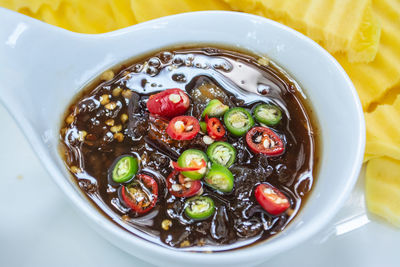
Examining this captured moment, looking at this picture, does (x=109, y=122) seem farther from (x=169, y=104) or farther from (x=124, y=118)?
(x=169, y=104)

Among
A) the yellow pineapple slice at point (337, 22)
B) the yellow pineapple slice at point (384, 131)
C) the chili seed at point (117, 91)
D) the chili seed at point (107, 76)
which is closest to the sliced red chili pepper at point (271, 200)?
the yellow pineapple slice at point (384, 131)

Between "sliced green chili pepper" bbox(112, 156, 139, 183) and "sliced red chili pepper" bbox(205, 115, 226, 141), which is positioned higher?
"sliced red chili pepper" bbox(205, 115, 226, 141)

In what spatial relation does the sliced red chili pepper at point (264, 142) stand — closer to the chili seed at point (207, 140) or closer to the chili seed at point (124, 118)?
the chili seed at point (207, 140)

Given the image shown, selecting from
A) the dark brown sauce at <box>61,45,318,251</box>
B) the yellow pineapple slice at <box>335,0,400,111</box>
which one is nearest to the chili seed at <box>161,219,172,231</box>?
the dark brown sauce at <box>61,45,318,251</box>

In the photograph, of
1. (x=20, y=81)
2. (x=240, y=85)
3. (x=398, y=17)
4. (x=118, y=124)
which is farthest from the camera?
(x=398, y=17)

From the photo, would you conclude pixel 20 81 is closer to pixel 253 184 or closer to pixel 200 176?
pixel 200 176

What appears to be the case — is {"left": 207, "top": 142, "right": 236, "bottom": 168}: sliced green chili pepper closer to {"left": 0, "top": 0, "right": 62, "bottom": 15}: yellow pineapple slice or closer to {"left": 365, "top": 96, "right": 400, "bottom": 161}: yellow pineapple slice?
{"left": 365, "top": 96, "right": 400, "bottom": 161}: yellow pineapple slice

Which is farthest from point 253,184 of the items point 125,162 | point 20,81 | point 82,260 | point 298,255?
point 20,81
